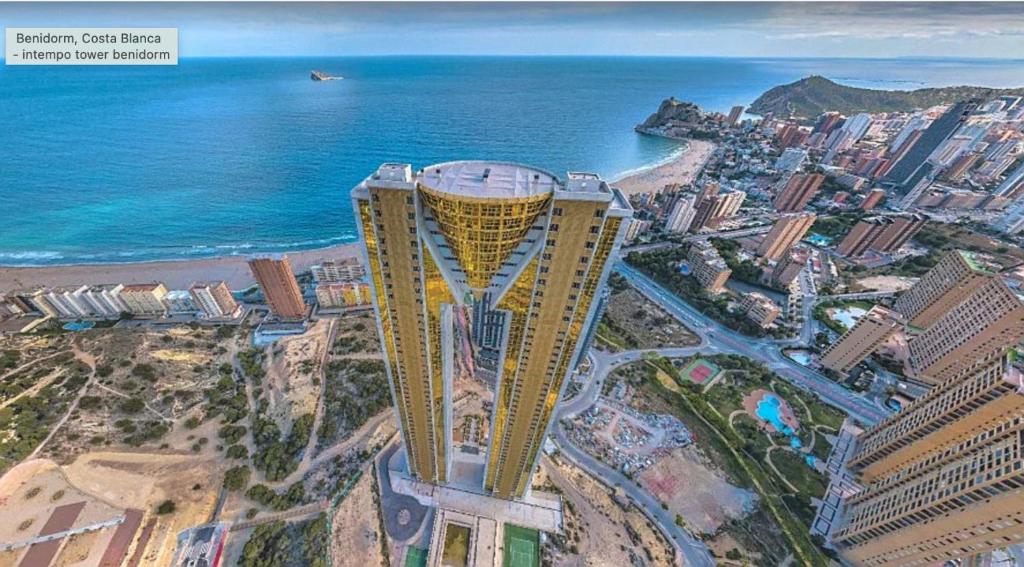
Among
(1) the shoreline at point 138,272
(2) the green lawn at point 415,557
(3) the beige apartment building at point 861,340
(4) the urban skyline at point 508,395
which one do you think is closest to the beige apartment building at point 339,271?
(4) the urban skyline at point 508,395

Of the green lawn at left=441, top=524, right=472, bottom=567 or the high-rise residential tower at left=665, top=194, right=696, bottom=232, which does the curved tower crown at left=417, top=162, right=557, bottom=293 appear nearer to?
the green lawn at left=441, top=524, right=472, bottom=567

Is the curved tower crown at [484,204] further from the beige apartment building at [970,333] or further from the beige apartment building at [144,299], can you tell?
the beige apartment building at [144,299]

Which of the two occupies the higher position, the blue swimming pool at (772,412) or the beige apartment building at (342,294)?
the blue swimming pool at (772,412)

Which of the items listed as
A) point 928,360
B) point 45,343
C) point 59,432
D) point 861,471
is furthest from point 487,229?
point 45,343

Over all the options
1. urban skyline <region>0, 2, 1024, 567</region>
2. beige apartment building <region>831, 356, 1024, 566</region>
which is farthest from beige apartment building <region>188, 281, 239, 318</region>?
beige apartment building <region>831, 356, 1024, 566</region>

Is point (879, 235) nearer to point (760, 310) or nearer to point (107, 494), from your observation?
point (760, 310)

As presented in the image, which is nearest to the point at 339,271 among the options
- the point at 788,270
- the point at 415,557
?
the point at 415,557
